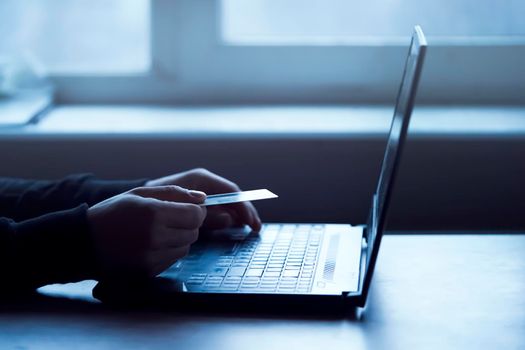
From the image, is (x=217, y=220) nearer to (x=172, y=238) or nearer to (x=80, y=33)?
(x=172, y=238)

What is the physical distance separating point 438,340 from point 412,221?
720 millimetres

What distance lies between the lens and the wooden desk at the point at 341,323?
2.68 feet

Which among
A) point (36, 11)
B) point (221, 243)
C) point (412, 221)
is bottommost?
point (412, 221)

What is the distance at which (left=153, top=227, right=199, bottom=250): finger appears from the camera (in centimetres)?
95

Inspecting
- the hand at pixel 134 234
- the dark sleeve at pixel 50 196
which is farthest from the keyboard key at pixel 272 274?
the dark sleeve at pixel 50 196

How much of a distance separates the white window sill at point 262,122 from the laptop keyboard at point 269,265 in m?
0.36

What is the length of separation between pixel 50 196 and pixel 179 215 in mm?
363

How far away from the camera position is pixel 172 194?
1027 millimetres

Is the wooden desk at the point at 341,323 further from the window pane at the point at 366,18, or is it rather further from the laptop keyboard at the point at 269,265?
the window pane at the point at 366,18

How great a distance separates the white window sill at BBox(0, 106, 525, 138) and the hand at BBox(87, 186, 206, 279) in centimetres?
55

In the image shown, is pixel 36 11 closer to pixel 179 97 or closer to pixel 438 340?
pixel 179 97

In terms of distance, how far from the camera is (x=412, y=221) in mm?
1527

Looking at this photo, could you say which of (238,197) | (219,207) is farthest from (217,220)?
(238,197)

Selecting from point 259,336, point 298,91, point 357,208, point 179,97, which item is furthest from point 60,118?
point 259,336
